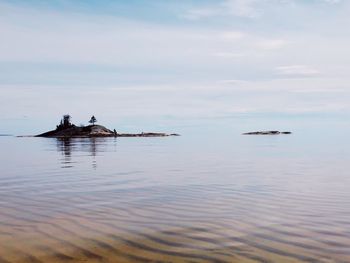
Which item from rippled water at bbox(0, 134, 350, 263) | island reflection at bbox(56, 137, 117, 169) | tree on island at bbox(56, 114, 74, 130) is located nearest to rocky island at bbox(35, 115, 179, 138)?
tree on island at bbox(56, 114, 74, 130)

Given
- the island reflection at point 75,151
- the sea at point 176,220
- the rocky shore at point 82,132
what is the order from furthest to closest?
the rocky shore at point 82,132, the island reflection at point 75,151, the sea at point 176,220

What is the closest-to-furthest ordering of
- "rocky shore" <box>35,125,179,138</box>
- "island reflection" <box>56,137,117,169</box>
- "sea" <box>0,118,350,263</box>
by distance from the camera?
"sea" <box>0,118,350,263</box> < "island reflection" <box>56,137,117,169</box> < "rocky shore" <box>35,125,179,138</box>

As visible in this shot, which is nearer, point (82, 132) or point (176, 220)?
point (176, 220)

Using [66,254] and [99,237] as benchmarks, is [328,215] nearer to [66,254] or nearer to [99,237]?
[99,237]

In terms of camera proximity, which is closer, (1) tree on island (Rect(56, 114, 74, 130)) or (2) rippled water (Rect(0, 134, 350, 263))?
(2) rippled water (Rect(0, 134, 350, 263))

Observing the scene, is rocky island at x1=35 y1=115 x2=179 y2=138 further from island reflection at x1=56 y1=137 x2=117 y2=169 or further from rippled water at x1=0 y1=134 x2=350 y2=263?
rippled water at x1=0 y1=134 x2=350 y2=263

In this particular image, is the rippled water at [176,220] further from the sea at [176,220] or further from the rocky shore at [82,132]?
the rocky shore at [82,132]

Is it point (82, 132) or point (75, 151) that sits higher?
point (82, 132)

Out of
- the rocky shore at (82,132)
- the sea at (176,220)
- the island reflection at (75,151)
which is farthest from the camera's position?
the rocky shore at (82,132)

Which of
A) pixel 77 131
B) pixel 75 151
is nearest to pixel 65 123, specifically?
pixel 77 131

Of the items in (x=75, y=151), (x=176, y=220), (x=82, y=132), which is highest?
(x=82, y=132)

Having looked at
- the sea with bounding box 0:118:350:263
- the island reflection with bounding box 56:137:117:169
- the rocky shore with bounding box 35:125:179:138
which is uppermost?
the rocky shore with bounding box 35:125:179:138

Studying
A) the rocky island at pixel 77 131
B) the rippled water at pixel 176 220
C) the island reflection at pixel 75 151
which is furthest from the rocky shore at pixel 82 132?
the rippled water at pixel 176 220

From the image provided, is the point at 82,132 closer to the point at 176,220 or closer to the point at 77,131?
the point at 77,131
